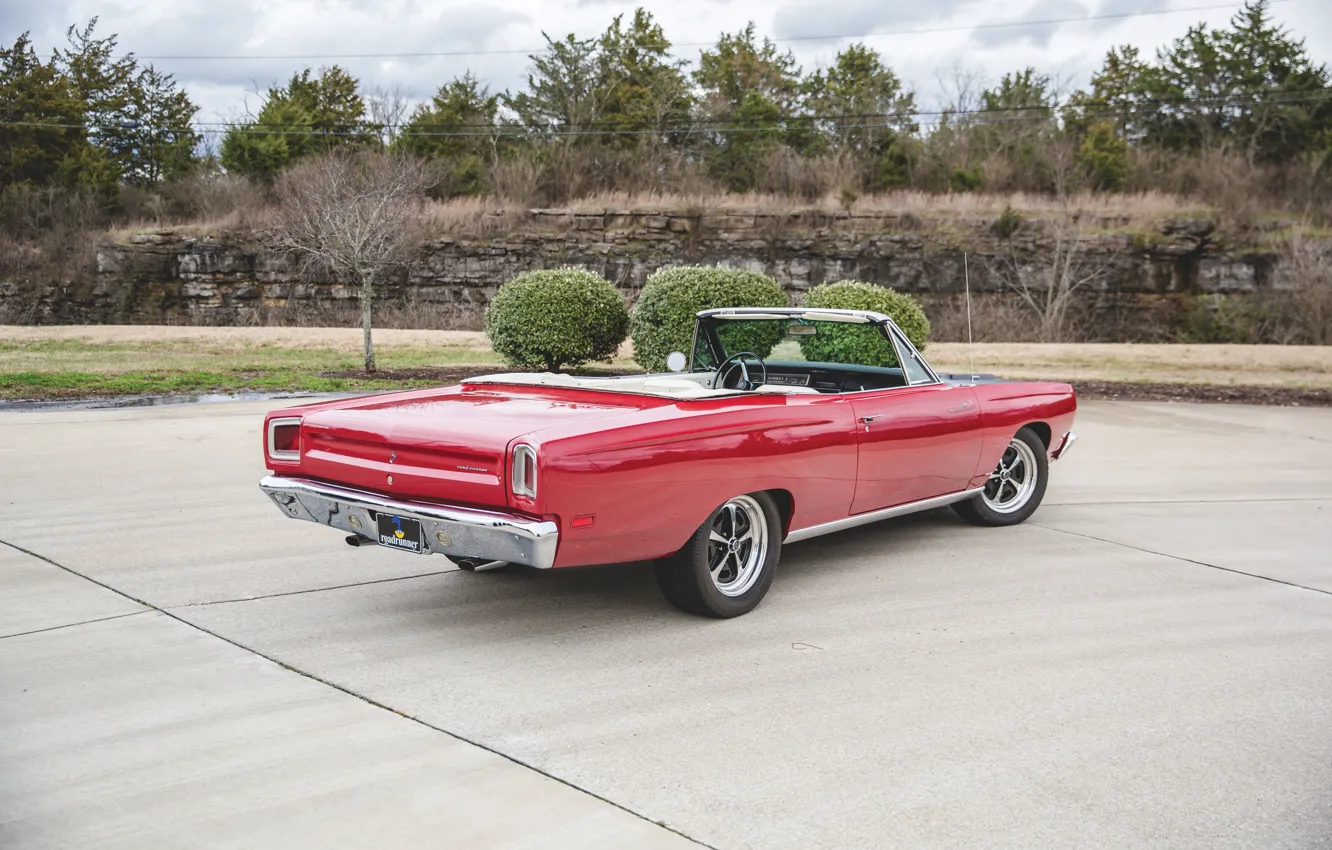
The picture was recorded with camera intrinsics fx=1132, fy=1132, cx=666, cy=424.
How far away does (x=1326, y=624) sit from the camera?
5195 millimetres

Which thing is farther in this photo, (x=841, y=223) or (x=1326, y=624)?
(x=841, y=223)

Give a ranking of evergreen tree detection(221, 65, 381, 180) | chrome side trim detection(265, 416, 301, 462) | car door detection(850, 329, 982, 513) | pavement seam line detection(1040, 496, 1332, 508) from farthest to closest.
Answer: evergreen tree detection(221, 65, 381, 180) → pavement seam line detection(1040, 496, 1332, 508) → car door detection(850, 329, 982, 513) → chrome side trim detection(265, 416, 301, 462)

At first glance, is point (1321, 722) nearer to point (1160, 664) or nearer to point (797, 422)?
point (1160, 664)

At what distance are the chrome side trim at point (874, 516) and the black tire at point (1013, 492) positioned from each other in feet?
0.83

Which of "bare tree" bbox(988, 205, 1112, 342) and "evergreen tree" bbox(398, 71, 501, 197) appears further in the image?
"evergreen tree" bbox(398, 71, 501, 197)

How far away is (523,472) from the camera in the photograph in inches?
167

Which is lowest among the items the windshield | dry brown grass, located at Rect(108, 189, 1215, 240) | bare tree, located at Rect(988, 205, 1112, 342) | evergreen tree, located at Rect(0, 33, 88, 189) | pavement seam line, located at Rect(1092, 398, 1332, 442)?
pavement seam line, located at Rect(1092, 398, 1332, 442)

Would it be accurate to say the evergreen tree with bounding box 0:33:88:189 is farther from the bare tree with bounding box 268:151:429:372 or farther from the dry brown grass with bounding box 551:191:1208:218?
the bare tree with bounding box 268:151:429:372

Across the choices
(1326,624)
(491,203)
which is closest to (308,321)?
(491,203)

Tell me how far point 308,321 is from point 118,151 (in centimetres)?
1944

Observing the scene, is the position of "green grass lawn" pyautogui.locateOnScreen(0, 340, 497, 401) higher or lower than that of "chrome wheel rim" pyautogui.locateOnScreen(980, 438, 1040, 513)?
higher

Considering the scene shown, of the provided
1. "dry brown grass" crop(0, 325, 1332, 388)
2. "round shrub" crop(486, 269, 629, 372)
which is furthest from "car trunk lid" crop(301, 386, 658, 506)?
"dry brown grass" crop(0, 325, 1332, 388)

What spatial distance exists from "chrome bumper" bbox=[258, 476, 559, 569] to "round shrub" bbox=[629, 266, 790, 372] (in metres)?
10.8

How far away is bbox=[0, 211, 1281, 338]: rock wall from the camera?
36281 mm
